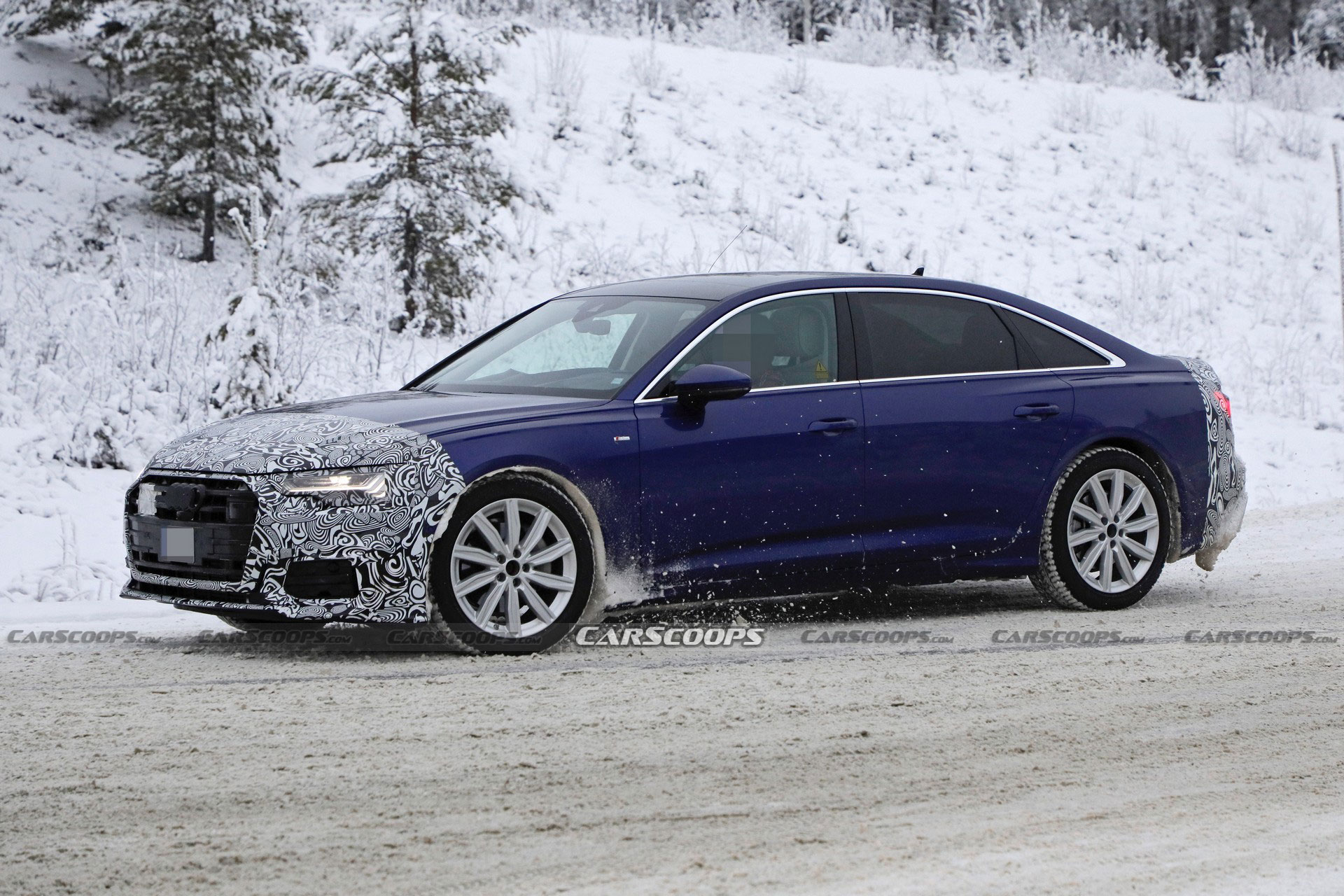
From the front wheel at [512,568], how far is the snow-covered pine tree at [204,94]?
40.2 ft

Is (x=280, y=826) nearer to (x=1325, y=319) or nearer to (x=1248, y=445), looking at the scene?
(x=1248, y=445)

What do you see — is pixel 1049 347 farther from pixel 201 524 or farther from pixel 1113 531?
pixel 201 524

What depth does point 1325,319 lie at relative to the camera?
71.5 feet

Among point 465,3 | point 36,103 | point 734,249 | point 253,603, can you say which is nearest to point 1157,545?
point 253,603

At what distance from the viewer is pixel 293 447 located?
619 cm

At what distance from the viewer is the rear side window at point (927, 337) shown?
7.41m

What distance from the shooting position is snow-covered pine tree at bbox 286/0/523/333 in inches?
602

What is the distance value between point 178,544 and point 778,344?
275 cm

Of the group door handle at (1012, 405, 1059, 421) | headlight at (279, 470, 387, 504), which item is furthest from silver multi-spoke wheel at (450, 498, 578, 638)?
door handle at (1012, 405, 1059, 421)

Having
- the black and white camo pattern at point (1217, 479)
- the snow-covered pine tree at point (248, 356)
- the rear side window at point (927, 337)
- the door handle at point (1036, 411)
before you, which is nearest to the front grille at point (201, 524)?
the rear side window at point (927, 337)

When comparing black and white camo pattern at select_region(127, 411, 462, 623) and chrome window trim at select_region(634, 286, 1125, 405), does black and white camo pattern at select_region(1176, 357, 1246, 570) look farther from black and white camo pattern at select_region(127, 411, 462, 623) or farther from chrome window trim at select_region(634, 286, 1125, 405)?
black and white camo pattern at select_region(127, 411, 462, 623)

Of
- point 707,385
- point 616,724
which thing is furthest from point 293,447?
point 616,724

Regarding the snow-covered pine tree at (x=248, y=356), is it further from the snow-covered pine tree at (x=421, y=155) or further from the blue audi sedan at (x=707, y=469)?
the blue audi sedan at (x=707, y=469)

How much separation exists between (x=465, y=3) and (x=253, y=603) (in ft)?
76.8
